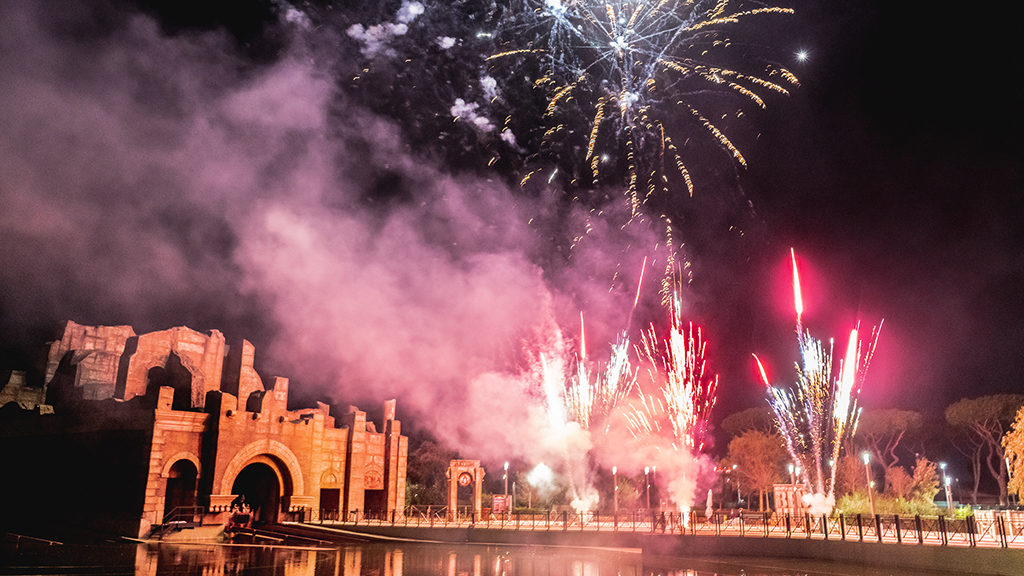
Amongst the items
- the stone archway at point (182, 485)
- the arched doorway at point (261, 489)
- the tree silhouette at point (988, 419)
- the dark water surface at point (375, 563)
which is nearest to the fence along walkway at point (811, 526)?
the dark water surface at point (375, 563)

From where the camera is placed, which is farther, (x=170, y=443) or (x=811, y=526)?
(x=170, y=443)

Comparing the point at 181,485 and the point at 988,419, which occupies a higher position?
the point at 988,419

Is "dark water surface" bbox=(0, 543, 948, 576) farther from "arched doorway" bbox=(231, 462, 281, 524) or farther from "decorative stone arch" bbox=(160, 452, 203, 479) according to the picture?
"arched doorway" bbox=(231, 462, 281, 524)

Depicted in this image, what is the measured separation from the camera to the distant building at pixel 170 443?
31109mm

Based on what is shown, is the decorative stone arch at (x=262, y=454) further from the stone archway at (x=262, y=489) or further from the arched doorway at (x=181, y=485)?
the arched doorway at (x=181, y=485)

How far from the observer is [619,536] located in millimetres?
27828

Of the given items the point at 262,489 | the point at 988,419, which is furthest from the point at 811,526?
the point at 988,419

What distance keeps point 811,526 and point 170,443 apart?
27.2 meters

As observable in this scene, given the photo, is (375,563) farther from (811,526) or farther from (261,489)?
(261,489)

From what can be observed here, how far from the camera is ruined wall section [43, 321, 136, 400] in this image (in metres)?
38.7

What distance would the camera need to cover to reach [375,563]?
2188cm

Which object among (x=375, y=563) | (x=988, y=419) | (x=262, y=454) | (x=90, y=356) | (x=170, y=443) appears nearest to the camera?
(x=375, y=563)

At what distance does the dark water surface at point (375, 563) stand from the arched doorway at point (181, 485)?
520 cm

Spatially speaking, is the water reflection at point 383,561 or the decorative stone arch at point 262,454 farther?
the decorative stone arch at point 262,454
